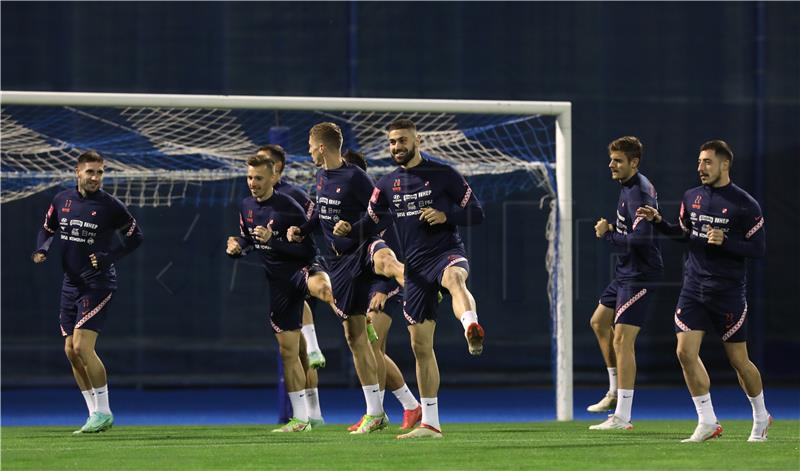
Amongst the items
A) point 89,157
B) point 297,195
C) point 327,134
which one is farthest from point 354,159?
point 89,157

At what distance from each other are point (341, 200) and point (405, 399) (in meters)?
1.45

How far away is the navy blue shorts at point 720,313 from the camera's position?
7352 millimetres

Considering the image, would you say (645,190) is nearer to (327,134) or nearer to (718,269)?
(718,269)

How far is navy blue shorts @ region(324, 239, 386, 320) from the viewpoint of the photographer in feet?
27.7

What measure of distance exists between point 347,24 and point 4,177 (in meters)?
4.41

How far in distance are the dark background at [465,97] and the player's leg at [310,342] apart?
4.90 metres

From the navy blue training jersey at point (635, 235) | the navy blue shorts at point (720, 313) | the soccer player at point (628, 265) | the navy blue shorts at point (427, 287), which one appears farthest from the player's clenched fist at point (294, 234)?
the navy blue shorts at point (720, 313)

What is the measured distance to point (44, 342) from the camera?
46.0ft

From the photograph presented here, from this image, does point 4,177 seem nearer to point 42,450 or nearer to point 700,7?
point 42,450

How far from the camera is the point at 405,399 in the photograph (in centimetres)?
862

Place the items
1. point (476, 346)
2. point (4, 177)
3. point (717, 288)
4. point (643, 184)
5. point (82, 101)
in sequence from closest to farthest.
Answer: point (476, 346) < point (717, 288) < point (643, 184) < point (82, 101) < point (4, 177)

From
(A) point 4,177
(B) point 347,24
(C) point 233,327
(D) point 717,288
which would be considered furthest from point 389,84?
(D) point 717,288

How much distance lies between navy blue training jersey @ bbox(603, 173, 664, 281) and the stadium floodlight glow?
1.29 metres

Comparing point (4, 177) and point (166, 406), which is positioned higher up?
point (4, 177)
